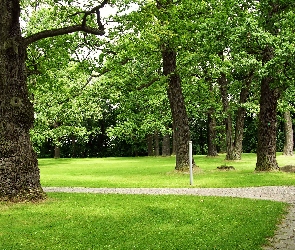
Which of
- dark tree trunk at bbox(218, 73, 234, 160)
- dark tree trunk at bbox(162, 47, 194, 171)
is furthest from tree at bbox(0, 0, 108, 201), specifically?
dark tree trunk at bbox(218, 73, 234, 160)

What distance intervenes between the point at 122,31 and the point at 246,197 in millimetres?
11005

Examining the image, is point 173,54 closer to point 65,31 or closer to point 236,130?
point 65,31

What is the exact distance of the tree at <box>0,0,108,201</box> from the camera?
14.7m

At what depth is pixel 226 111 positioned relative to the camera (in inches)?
1553

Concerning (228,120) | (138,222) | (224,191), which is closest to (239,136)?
(228,120)

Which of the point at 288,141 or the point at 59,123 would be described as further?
the point at 59,123

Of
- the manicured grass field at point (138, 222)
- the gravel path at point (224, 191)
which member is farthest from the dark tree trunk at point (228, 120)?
Result: the manicured grass field at point (138, 222)

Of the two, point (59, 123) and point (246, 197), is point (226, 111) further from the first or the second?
point (246, 197)

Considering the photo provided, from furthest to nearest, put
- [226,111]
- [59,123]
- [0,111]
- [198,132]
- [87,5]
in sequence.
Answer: [198,132]
[59,123]
[226,111]
[87,5]
[0,111]

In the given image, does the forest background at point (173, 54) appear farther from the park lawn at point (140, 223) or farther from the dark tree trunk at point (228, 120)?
the park lawn at point (140, 223)

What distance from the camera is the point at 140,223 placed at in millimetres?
11133

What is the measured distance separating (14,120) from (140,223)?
635 cm

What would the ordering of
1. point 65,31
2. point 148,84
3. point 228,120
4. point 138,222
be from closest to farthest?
point 138,222 → point 65,31 → point 148,84 → point 228,120

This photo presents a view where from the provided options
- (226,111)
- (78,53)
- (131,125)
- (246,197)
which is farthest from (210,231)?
(131,125)
